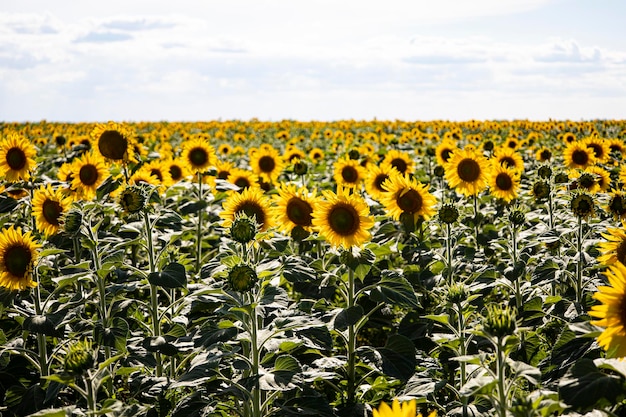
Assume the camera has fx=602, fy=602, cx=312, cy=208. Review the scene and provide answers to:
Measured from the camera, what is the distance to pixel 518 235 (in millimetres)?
4992

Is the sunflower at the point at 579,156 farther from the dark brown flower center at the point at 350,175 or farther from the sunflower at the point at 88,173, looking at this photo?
the sunflower at the point at 88,173

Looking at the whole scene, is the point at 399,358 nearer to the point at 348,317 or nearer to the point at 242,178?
the point at 348,317

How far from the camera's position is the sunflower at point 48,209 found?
476 centimetres

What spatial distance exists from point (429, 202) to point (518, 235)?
32.0 inches

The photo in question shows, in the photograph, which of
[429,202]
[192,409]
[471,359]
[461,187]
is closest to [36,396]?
[192,409]

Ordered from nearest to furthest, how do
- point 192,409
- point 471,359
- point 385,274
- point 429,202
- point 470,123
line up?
point 471,359 < point 192,409 < point 385,274 < point 429,202 < point 470,123

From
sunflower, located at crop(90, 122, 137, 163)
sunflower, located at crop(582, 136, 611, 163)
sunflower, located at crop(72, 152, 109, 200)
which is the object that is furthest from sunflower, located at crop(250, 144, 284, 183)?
sunflower, located at crop(582, 136, 611, 163)

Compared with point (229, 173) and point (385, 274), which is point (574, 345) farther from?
point (229, 173)

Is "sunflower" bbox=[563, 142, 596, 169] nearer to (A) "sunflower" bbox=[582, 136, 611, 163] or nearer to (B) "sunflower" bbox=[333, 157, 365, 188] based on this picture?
(A) "sunflower" bbox=[582, 136, 611, 163]

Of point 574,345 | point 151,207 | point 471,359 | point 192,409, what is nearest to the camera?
point 471,359

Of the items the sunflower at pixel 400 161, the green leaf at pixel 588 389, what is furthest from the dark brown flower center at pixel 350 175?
the green leaf at pixel 588 389

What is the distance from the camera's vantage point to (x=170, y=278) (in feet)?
12.6

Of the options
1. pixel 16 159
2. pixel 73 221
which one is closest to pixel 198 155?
pixel 16 159

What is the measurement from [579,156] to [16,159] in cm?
631
